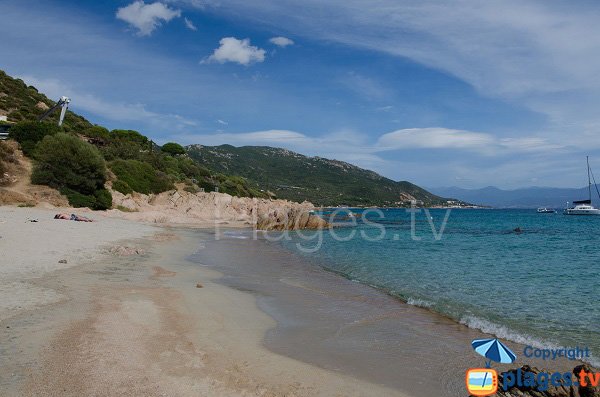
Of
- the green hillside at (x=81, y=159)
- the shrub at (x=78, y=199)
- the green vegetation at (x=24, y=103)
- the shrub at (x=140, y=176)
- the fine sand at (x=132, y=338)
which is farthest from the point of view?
the green vegetation at (x=24, y=103)

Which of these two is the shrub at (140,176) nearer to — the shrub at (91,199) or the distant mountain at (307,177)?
the shrub at (91,199)

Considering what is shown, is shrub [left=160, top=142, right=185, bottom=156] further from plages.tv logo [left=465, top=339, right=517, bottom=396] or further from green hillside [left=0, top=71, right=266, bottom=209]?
plages.tv logo [left=465, top=339, right=517, bottom=396]

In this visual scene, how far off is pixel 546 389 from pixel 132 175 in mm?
44741

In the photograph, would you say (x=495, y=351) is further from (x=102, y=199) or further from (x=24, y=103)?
(x=24, y=103)

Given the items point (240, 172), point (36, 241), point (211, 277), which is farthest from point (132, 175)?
point (240, 172)

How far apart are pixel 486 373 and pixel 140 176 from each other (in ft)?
148

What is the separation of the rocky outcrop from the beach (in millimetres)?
24780

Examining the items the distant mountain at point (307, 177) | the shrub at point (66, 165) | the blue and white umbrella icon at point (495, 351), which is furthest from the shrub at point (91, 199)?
the distant mountain at point (307, 177)

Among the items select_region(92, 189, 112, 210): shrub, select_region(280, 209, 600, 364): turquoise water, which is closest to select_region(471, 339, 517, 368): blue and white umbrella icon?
select_region(280, 209, 600, 364): turquoise water

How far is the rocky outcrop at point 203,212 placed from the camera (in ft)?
125

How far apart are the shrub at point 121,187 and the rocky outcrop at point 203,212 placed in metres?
0.65

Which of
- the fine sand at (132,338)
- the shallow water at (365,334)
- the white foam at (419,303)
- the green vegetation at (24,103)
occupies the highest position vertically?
the green vegetation at (24,103)

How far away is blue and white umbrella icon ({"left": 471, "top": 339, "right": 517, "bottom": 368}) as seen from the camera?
171 inches

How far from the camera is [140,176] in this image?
147ft
